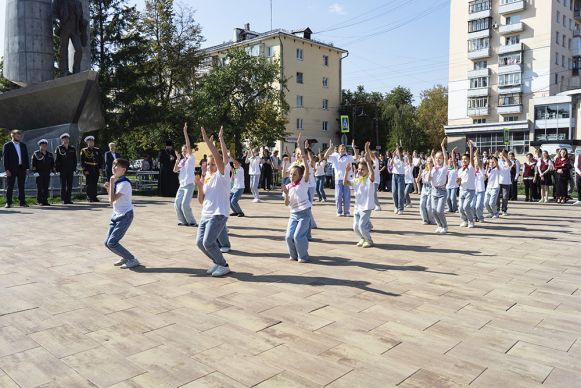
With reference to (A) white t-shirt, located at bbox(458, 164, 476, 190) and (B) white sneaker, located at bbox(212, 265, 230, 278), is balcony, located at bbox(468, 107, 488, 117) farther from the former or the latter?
(B) white sneaker, located at bbox(212, 265, 230, 278)

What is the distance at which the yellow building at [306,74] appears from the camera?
5291 centimetres

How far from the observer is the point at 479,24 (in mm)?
60531

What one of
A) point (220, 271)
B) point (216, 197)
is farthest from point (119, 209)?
point (220, 271)

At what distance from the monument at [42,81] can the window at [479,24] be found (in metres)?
53.6

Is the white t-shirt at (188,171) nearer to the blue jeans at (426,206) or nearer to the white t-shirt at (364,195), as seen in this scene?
the white t-shirt at (364,195)

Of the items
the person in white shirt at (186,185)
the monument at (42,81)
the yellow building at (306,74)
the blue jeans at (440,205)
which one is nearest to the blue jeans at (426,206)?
the blue jeans at (440,205)

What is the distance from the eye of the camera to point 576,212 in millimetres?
15656

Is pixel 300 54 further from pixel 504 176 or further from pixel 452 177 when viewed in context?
pixel 452 177

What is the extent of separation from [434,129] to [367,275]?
63.3m

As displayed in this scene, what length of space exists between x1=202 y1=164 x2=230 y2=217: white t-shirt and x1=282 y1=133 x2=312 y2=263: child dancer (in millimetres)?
1301

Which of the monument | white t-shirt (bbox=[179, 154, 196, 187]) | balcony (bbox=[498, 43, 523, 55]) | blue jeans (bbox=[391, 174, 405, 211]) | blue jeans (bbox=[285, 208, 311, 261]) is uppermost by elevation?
balcony (bbox=[498, 43, 523, 55])

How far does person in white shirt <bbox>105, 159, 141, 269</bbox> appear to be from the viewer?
22.9 feet

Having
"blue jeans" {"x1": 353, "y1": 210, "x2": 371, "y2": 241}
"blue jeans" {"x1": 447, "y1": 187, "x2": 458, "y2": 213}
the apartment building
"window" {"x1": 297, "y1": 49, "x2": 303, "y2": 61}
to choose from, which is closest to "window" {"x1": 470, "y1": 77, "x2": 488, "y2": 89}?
the apartment building

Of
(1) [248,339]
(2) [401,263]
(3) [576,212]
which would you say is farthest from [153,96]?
(1) [248,339]
